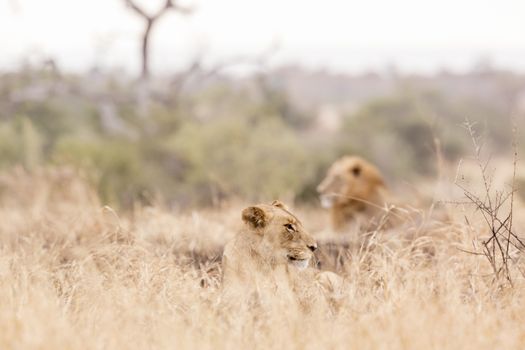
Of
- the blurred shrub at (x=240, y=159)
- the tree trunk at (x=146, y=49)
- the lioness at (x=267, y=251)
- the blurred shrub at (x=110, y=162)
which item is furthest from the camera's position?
the tree trunk at (x=146, y=49)

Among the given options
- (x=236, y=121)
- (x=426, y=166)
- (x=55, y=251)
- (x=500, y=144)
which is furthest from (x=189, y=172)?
(x=500, y=144)

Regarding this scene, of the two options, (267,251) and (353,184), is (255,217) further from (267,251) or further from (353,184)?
(353,184)

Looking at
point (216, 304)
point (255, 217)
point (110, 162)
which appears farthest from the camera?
point (110, 162)

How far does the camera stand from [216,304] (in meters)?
5.27

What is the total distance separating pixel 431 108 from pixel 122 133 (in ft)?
47.5

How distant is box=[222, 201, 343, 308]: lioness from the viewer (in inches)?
223

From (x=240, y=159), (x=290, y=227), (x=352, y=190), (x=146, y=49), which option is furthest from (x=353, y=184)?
(x=146, y=49)

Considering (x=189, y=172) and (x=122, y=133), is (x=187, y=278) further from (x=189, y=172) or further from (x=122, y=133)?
(x=122, y=133)

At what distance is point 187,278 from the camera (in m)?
5.88

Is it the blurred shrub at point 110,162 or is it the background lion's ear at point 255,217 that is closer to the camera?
the background lion's ear at point 255,217

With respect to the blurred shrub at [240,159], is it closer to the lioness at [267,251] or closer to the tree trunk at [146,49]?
the tree trunk at [146,49]

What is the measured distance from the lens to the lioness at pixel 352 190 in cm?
1051

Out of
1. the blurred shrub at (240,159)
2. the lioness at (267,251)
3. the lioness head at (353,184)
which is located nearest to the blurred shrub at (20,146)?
the blurred shrub at (240,159)

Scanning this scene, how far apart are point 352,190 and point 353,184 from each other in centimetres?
7
